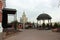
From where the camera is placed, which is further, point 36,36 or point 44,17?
point 44,17

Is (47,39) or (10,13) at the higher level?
(10,13)

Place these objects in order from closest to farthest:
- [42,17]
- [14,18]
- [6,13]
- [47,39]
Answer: [47,39]
[6,13]
[14,18]
[42,17]

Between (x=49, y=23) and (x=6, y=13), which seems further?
(x=49, y=23)

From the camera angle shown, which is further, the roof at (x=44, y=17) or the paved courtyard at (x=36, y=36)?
the roof at (x=44, y=17)

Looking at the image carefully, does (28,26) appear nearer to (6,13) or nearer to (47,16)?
(47,16)

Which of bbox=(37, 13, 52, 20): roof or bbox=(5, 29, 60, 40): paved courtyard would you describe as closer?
bbox=(5, 29, 60, 40): paved courtyard

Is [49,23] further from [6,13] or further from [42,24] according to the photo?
[6,13]

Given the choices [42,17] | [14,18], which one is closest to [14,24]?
[14,18]

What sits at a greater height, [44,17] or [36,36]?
[44,17]

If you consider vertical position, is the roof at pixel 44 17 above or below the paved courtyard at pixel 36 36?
above

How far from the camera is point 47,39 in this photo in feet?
68.2

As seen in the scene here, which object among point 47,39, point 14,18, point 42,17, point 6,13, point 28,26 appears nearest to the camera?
point 47,39

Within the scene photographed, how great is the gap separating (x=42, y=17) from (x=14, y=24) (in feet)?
50.7

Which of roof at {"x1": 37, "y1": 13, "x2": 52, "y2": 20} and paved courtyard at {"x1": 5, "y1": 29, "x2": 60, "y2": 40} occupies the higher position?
roof at {"x1": 37, "y1": 13, "x2": 52, "y2": 20}
